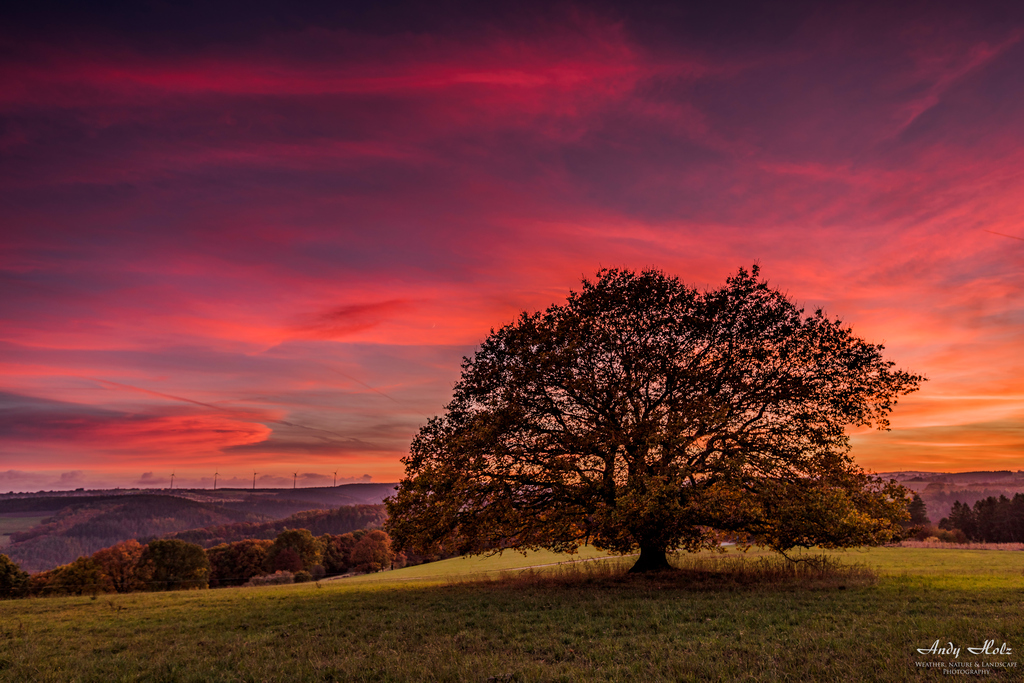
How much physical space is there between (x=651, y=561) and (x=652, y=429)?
7.53 meters

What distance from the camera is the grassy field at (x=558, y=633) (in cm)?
991

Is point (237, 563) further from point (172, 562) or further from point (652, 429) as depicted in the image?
point (652, 429)

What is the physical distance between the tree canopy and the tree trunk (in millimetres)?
92

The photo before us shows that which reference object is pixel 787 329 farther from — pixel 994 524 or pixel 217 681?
pixel 994 524

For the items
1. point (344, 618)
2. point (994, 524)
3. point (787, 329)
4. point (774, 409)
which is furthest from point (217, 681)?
point (994, 524)

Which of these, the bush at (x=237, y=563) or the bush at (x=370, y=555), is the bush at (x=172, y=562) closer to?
the bush at (x=237, y=563)

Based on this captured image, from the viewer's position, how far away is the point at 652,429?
71.1ft

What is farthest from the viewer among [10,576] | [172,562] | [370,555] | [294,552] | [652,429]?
[370,555]

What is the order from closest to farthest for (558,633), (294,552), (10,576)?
(558,633) < (10,576) < (294,552)

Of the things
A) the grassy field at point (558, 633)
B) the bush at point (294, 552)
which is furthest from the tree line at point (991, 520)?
the bush at point (294, 552)

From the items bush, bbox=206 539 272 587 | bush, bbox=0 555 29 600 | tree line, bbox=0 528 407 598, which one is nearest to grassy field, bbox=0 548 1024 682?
tree line, bbox=0 528 407 598

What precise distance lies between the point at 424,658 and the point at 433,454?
13060 mm

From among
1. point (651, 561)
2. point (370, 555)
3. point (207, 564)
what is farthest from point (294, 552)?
point (651, 561)

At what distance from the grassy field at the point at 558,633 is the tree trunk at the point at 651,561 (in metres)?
2.01
